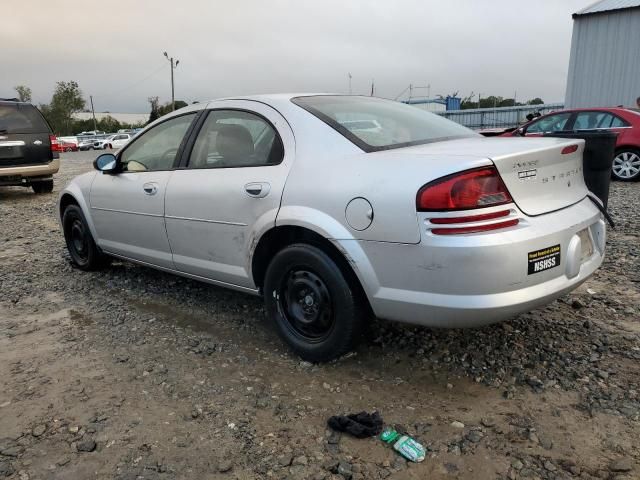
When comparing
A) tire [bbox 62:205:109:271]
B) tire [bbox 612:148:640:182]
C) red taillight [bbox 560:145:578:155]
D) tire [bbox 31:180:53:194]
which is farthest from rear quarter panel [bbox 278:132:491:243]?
tire [bbox 31:180:53:194]

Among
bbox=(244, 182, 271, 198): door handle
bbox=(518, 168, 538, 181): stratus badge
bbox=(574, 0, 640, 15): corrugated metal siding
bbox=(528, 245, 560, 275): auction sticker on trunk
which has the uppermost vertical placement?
bbox=(574, 0, 640, 15): corrugated metal siding

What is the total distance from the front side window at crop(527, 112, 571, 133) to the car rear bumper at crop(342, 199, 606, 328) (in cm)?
848

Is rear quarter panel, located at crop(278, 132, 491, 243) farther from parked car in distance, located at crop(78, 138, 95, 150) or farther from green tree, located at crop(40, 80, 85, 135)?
green tree, located at crop(40, 80, 85, 135)

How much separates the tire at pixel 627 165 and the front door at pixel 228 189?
8439 mm

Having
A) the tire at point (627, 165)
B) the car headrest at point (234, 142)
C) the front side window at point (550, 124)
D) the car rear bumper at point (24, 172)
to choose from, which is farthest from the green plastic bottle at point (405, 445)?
the car rear bumper at point (24, 172)

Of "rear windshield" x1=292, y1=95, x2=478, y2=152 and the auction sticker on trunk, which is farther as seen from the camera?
"rear windshield" x1=292, y1=95, x2=478, y2=152

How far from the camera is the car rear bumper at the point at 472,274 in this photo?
237cm

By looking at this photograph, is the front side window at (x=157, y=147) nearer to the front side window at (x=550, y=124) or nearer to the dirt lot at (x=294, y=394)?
the dirt lot at (x=294, y=394)

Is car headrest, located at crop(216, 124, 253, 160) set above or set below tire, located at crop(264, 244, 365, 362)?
above

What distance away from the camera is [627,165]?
9.66m

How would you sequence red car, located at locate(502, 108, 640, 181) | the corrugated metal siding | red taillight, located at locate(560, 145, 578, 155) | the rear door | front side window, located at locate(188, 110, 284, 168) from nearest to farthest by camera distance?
red taillight, located at locate(560, 145, 578, 155) < front side window, located at locate(188, 110, 284, 168) < red car, located at locate(502, 108, 640, 181) < the rear door < the corrugated metal siding

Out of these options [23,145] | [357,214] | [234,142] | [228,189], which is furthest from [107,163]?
[23,145]

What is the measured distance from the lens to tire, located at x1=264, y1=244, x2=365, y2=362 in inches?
111

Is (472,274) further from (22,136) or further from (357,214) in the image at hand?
(22,136)
